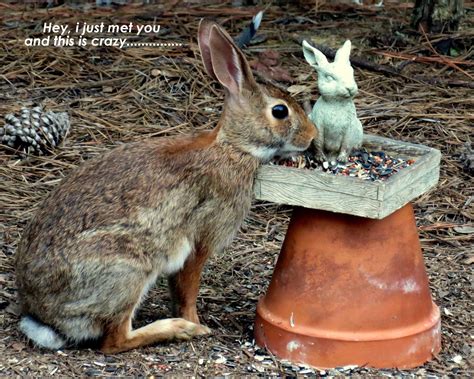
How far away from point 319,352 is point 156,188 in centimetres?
94

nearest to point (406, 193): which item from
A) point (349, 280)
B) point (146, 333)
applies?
point (349, 280)

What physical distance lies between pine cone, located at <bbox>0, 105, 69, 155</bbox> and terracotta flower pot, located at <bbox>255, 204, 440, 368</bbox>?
2.46 meters

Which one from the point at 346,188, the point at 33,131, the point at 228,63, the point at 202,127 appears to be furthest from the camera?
the point at 202,127

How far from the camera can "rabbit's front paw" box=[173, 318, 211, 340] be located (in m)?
4.59

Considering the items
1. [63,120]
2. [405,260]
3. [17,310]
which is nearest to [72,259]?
[17,310]

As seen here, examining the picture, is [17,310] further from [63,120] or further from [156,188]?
[63,120]

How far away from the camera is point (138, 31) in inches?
317

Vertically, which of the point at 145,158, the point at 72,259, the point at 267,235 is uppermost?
the point at 145,158

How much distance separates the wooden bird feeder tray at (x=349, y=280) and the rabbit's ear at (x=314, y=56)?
0.47m

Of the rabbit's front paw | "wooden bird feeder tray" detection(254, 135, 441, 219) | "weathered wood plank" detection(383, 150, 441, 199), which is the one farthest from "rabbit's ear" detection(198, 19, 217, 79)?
the rabbit's front paw

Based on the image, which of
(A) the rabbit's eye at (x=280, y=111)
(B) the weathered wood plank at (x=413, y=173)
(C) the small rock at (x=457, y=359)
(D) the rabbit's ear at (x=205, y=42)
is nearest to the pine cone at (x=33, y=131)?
(D) the rabbit's ear at (x=205, y=42)

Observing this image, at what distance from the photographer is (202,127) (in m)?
6.74

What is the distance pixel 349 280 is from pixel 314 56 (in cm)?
94

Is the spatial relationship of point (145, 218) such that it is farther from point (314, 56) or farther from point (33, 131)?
point (33, 131)
